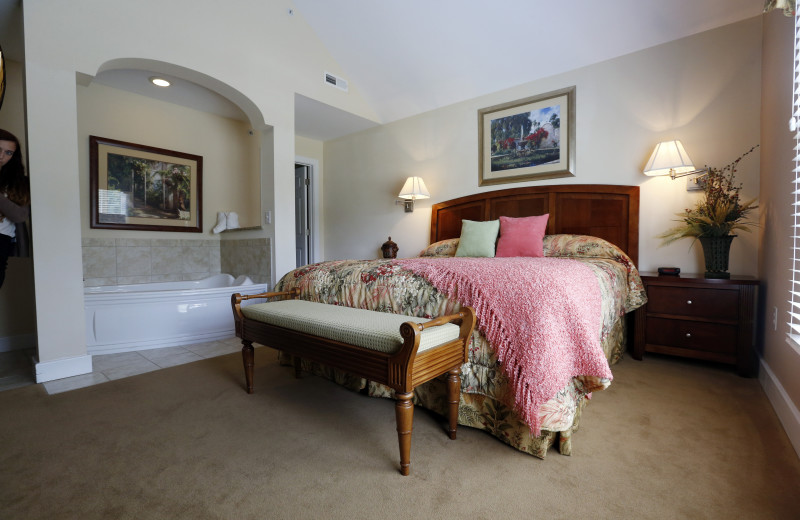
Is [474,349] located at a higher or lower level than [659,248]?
lower

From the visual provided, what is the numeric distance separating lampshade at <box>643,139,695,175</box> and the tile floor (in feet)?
11.9

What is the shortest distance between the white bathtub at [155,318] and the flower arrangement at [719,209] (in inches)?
147

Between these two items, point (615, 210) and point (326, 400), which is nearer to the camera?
point (326, 400)

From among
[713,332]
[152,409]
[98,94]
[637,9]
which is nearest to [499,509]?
[152,409]

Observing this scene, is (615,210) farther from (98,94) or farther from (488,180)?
(98,94)

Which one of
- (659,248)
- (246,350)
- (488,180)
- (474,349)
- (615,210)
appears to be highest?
(488,180)

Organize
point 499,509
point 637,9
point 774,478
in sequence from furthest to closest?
point 637,9 < point 774,478 < point 499,509

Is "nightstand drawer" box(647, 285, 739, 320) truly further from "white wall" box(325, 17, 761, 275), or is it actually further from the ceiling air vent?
the ceiling air vent

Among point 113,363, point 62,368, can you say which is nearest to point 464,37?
point 113,363

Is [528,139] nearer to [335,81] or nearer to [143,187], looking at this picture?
[335,81]

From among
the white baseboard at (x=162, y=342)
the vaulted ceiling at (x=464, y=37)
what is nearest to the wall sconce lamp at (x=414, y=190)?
the vaulted ceiling at (x=464, y=37)

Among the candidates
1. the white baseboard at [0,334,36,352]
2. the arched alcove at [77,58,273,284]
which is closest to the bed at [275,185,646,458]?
the arched alcove at [77,58,273,284]

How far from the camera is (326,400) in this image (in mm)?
2016

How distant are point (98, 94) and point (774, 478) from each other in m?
5.58
